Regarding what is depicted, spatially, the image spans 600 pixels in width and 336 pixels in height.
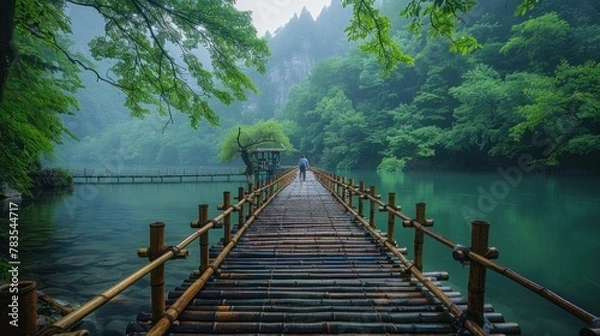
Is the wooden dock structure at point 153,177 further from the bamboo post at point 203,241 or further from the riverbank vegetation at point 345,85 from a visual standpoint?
the bamboo post at point 203,241

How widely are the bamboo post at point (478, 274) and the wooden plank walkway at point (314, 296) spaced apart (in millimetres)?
298

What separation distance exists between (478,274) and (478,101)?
1225 inches

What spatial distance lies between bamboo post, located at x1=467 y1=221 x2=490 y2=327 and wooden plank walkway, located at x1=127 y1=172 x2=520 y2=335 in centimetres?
30

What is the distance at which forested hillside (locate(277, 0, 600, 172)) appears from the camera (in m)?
21.8

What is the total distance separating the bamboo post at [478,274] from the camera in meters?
2.95

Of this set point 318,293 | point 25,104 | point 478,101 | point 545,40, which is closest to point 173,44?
point 25,104

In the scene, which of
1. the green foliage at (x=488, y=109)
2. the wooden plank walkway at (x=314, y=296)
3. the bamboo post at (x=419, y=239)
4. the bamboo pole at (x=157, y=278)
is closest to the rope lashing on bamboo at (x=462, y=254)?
the wooden plank walkway at (x=314, y=296)

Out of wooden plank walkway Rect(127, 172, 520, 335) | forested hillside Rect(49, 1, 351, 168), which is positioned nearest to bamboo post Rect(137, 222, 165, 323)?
wooden plank walkway Rect(127, 172, 520, 335)

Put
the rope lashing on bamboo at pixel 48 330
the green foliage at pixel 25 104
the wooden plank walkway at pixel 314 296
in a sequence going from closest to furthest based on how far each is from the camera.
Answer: the rope lashing on bamboo at pixel 48 330 < the wooden plank walkway at pixel 314 296 < the green foliage at pixel 25 104

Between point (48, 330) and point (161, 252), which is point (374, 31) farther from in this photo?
point (48, 330)

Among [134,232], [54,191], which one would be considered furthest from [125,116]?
[134,232]

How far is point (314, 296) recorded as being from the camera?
3.95m

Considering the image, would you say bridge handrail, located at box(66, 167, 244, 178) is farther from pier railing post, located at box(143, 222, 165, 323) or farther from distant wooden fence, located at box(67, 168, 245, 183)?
pier railing post, located at box(143, 222, 165, 323)

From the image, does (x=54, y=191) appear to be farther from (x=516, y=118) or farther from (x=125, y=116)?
(x=125, y=116)
